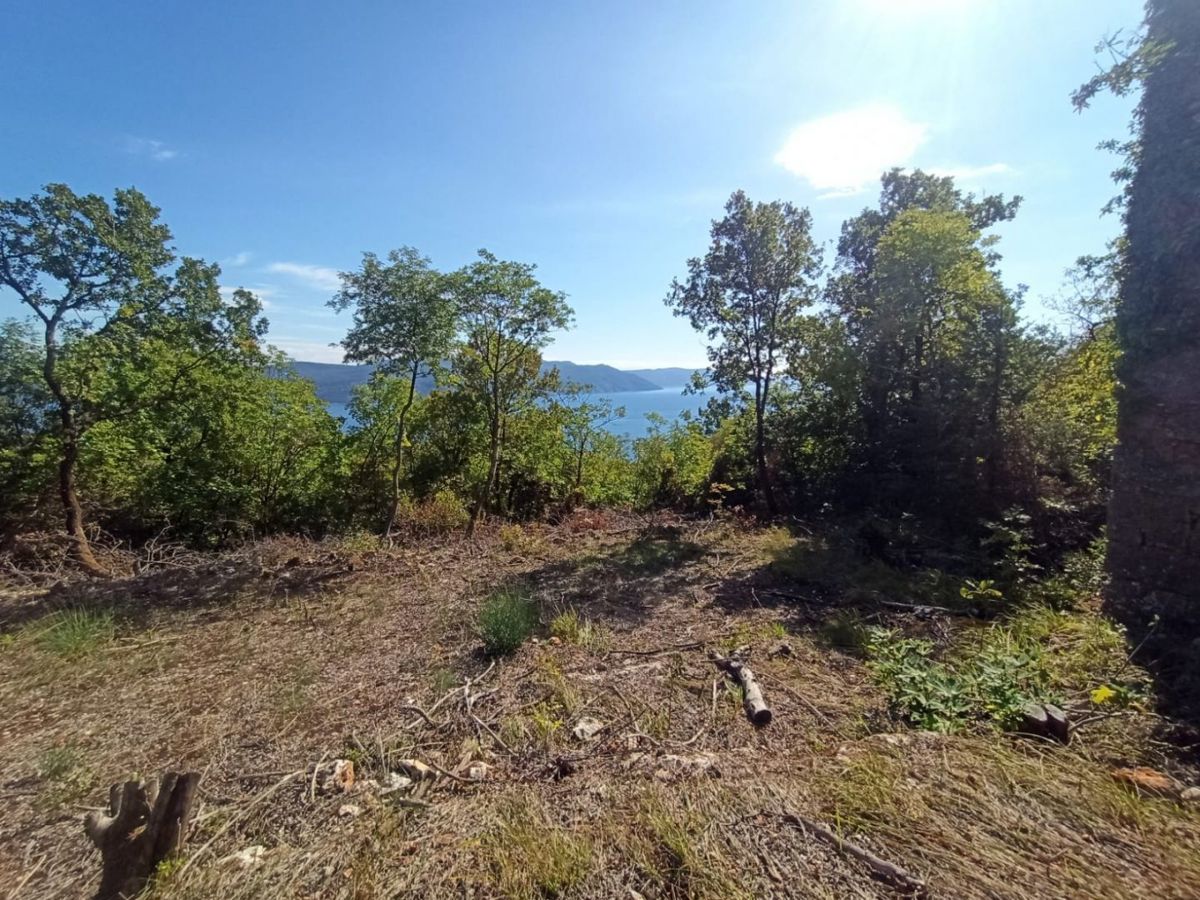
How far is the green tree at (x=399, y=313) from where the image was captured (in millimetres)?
6250

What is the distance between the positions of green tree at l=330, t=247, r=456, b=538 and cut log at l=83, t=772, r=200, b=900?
543 cm

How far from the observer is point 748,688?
9.82 ft

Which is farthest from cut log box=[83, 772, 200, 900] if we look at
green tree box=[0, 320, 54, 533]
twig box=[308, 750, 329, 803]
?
green tree box=[0, 320, 54, 533]

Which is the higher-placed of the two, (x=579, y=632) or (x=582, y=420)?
(x=582, y=420)

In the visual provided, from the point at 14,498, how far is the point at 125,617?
14.9 feet

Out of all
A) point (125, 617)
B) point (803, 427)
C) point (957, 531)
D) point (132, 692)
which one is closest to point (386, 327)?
point (125, 617)

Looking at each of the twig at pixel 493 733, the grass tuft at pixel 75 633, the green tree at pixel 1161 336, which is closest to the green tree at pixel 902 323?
the green tree at pixel 1161 336

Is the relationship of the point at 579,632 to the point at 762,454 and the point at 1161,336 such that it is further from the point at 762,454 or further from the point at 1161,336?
the point at 762,454

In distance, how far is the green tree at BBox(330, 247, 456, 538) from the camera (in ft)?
20.5

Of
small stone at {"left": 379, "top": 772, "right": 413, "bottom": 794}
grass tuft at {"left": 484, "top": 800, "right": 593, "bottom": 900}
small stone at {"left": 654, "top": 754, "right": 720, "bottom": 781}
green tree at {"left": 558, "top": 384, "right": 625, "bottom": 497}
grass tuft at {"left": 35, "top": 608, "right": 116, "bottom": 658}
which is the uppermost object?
green tree at {"left": 558, "top": 384, "right": 625, "bottom": 497}

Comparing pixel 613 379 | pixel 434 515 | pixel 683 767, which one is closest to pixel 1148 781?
pixel 683 767

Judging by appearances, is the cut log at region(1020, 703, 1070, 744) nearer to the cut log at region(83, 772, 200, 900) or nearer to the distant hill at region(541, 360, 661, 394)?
the cut log at region(83, 772, 200, 900)

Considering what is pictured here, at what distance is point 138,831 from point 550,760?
1.55m

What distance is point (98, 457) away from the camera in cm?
761
